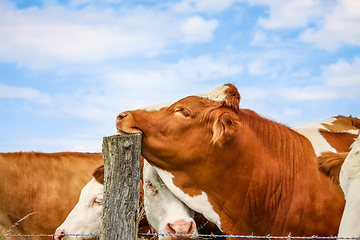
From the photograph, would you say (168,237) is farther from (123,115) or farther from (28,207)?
(28,207)

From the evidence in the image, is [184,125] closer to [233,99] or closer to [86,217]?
[233,99]

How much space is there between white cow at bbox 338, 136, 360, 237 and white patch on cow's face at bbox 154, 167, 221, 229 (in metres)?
1.80

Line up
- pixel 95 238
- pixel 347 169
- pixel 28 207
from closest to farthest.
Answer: pixel 347 169 < pixel 95 238 < pixel 28 207

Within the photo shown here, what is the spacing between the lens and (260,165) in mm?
5227

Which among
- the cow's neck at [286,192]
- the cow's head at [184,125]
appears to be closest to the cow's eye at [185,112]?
the cow's head at [184,125]

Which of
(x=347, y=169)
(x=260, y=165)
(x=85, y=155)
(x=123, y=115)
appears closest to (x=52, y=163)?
(x=85, y=155)

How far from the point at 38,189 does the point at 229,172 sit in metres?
5.69

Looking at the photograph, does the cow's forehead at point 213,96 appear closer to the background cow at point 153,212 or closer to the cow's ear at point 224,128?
the cow's ear at point 224,128

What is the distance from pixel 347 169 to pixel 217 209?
1861 millimetres

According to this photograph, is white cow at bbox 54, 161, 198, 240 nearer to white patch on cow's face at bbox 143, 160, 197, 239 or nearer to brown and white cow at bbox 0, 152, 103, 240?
white patch on cow's face at bbox 143, 160, 197, 239

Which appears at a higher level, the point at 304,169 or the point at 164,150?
the point at 164,150

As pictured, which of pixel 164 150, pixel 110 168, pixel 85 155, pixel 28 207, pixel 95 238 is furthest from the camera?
pixel 85 155

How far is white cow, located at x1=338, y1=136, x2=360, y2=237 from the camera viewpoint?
3.15 metres

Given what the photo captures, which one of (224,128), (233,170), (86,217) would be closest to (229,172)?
(233,170)
